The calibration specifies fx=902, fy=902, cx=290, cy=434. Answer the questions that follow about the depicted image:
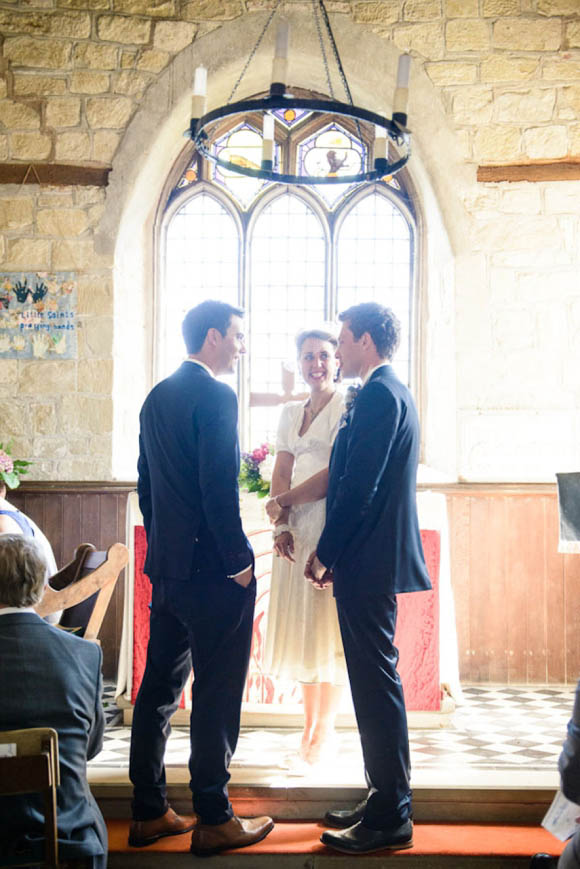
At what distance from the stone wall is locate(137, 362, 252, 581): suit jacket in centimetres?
266

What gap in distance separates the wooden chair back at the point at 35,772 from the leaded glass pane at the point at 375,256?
4.53m

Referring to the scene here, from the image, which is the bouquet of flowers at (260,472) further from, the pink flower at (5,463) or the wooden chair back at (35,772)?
the wooden chair back at (35,772)

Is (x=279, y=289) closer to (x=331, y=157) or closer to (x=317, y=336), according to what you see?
(x=331, y=157)

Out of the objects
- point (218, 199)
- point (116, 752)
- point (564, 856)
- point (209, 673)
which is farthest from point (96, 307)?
point (564, 856)

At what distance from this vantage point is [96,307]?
546cm

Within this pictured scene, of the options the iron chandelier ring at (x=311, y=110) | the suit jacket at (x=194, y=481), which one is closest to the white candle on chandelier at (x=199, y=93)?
A: the iron chandelier ring at (x=311, y=110)

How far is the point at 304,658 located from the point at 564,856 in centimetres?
127

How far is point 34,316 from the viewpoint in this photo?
545 centimetres

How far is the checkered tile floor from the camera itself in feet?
11.5

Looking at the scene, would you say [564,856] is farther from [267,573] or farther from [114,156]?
[114,156]

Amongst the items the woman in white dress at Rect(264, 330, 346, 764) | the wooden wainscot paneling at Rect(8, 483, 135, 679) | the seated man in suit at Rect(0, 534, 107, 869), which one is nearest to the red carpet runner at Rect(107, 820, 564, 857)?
the woman in white dress at Rect(264, 330, 346, 764)

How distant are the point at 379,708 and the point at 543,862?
0.63 m

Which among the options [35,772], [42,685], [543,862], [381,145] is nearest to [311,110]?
[381,145]

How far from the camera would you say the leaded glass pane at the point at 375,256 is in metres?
6.17
